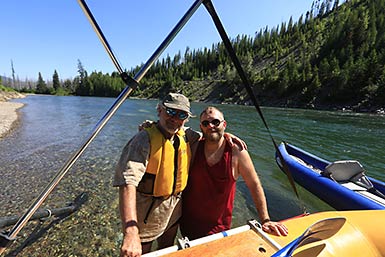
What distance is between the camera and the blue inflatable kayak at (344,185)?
5.00 metres

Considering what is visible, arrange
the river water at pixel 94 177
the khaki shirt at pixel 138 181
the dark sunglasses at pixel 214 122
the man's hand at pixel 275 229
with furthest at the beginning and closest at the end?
1. the river water at pixel 94 177
2. the dark sunglasses at pixel 214 122
3. the man's hand at pixel 275 229
4. the khaki shirt at pixel 138 181

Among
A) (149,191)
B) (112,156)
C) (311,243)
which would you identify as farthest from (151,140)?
(112,156)

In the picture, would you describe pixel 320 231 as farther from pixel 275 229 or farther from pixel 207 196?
pixel 207 196

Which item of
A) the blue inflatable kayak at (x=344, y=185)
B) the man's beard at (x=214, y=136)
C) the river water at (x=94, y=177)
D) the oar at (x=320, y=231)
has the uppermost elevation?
the man's beard at (x=214, y=136)

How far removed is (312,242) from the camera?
1637 mm

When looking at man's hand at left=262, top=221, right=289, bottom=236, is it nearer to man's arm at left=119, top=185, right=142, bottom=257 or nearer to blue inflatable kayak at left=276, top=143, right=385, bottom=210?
man's arm at left=119, top=185, right=142, bottom=257

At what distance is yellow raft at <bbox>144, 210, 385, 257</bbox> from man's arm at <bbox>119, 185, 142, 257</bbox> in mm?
138

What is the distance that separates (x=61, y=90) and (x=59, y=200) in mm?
117546

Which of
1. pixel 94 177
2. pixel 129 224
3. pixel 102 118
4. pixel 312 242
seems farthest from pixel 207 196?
pixel 94 177

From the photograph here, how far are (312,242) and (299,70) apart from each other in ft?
239

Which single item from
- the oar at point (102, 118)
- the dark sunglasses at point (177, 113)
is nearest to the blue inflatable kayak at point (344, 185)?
the dark sunglasses at point (177, 113)

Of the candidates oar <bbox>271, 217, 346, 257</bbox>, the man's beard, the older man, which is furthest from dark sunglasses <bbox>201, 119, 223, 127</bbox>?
oar <bbox>271, 217, 346, 257</bbox>

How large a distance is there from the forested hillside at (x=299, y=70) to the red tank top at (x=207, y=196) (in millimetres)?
1412

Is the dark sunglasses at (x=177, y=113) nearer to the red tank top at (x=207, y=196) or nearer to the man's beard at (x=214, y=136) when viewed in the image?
the man's beard at (x=214, y=136)
